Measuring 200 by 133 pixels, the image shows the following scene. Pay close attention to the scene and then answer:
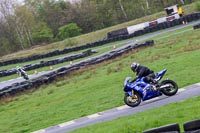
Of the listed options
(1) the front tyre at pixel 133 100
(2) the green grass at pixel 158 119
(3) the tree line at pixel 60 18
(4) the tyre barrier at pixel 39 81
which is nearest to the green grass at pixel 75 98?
(2) the green grass at pixel 158 119

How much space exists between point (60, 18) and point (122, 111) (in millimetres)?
69497

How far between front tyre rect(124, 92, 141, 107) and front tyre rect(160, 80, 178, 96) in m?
0.84

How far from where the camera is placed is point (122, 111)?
12.8m

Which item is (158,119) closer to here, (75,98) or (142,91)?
(142,91)

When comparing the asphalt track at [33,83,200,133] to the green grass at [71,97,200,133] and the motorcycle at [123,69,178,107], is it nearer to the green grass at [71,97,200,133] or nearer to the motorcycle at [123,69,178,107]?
the motorcycle at [123,69,178,107]

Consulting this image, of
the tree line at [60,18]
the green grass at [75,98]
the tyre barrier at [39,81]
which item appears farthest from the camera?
→ the tree line at [60,18]

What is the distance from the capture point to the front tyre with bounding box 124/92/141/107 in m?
13.0

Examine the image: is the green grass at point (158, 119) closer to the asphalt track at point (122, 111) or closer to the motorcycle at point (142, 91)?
the asphalt track at point (122, 111)

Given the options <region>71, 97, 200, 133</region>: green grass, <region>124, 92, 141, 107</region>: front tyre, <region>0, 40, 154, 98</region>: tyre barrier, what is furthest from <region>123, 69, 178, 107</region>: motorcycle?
<region>0, 40, 154, 98</region>: tyre barrier

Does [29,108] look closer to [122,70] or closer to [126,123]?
[122,70]

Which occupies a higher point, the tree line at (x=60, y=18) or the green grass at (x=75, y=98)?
the tree line at (x=60, y=18)

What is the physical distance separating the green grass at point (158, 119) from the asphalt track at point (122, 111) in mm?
1048

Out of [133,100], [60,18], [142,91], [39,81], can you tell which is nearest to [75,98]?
[133,100]

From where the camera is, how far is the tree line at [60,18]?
2872 inches
